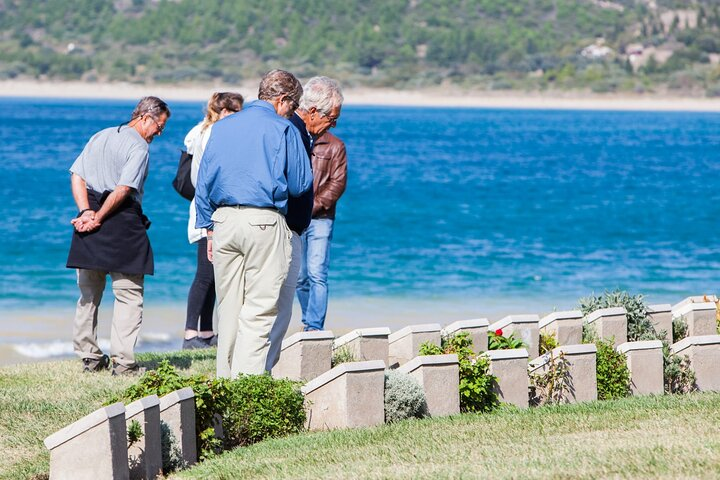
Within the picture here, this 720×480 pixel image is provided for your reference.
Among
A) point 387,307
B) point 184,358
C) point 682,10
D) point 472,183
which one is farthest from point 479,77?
point 184,358

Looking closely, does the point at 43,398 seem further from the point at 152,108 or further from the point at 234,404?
the point at 152,108

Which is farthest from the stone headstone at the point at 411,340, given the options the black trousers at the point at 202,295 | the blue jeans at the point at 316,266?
the black trousers at the point at 202,295

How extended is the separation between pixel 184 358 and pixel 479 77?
155 meters

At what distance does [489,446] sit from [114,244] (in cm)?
367

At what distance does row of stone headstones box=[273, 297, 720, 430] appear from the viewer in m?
6.80

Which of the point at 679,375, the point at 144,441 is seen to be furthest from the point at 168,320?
the point at 144,441

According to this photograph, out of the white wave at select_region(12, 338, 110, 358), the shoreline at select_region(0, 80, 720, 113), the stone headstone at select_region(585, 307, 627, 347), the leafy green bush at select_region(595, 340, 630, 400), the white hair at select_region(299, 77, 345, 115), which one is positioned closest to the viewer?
the leafy green bush at select_region(595, 340, 630, 400)

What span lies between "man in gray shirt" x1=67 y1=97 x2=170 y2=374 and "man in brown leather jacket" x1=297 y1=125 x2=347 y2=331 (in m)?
1.69

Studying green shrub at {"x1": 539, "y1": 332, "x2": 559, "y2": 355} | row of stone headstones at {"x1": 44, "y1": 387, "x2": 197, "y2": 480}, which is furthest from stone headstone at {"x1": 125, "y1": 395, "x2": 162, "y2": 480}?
green shrub at {"x1": 539, "y1": 332, "x2": 559, "y2": 355}

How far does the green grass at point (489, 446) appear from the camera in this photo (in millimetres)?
5699

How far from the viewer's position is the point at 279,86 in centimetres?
729

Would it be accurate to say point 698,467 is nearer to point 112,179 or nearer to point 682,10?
point 112,179

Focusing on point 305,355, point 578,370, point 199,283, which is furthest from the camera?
point 199,283

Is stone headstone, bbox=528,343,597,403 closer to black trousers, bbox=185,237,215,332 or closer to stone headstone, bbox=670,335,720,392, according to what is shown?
stone headstone, bbox=670,335,720,392
